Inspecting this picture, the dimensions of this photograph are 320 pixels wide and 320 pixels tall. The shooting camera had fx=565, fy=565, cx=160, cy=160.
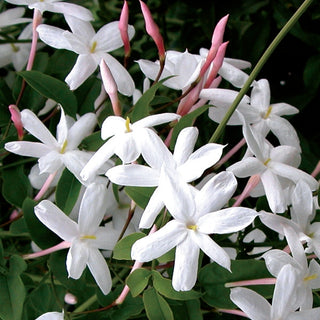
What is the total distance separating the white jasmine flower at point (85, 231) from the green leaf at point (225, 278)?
0.27ft

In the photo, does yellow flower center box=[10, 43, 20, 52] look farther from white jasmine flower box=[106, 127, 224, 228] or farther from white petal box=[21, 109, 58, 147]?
white jasmine flower box=[106, 127, 224, 228]

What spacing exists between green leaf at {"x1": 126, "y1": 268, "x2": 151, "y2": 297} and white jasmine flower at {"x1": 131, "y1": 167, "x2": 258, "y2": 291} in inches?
1.8

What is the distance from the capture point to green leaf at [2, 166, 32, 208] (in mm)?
545

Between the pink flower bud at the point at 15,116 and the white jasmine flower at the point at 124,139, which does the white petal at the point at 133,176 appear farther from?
the pink flower bud at the point at 15,116

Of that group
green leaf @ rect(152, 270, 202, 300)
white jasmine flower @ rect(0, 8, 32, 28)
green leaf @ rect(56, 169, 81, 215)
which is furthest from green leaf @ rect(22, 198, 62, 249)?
white jasmine flower @ rect(0, 8, 32, 28)

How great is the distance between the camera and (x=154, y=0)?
0.92 metres

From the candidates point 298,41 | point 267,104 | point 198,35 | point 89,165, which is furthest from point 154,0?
point 89,165

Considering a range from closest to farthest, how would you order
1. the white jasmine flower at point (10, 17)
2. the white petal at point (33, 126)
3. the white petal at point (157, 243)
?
the white petal at point (157, 243) < the white petal at point (33, 126) < the white jasmine flower at point (10, 17)

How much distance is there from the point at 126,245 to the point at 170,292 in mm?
49

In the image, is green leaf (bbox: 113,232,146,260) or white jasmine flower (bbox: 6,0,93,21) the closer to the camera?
green leaf (bbox: 113,232,146,260)

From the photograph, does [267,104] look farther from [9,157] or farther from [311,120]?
[311,120]

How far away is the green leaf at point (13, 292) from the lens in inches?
18.7

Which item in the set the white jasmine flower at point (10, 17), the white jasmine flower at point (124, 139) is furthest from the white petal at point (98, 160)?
the white jasmine flower at point (10, 17)

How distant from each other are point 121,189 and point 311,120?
1.57 ft
